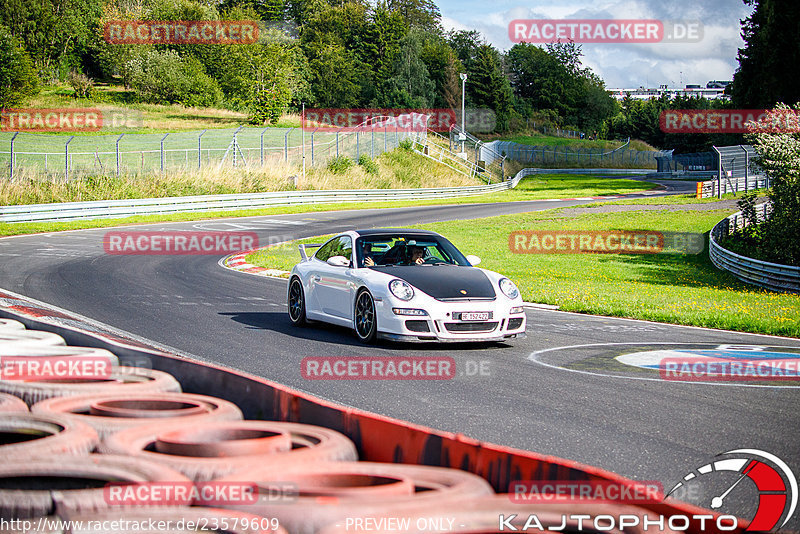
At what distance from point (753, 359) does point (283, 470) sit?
7.95 m

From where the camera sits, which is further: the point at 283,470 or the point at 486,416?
the point at 486,416

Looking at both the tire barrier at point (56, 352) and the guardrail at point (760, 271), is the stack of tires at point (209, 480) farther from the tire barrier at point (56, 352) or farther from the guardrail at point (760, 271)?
the guardrail at point (760, 271)

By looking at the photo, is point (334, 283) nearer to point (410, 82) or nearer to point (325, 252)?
point (325, 252)

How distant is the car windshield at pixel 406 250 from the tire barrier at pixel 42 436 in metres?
7.25

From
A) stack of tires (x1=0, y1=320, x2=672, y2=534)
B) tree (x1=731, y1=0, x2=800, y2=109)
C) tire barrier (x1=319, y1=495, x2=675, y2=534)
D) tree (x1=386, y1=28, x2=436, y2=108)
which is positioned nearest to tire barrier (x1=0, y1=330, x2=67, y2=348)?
stack of tires (x1=0, y1=320, x2=672, y2=534)

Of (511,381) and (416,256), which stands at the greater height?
(416,256)

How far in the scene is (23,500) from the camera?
2678mm

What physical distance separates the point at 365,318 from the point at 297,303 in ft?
6.10

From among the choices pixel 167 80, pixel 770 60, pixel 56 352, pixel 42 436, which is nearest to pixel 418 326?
pixel 56 352

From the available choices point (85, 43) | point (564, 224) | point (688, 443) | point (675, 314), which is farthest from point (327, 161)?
point (85, 43)

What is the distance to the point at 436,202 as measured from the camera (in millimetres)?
48562

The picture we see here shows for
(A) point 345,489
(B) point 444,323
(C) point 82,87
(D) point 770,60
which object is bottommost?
(B) point 444,323

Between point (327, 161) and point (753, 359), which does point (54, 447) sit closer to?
point (753, 359)

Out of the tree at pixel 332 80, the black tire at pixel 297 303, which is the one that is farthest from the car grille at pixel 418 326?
the tree at pixel 332 80
